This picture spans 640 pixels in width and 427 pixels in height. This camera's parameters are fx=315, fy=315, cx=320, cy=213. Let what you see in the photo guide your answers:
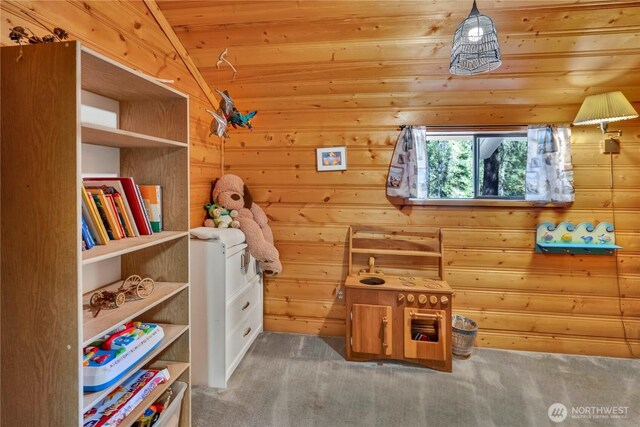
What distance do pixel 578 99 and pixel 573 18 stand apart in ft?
2.23

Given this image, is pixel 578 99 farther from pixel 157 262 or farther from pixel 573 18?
pixel 157 262

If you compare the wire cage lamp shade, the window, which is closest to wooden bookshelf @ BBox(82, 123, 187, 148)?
the wire cage lamp shade

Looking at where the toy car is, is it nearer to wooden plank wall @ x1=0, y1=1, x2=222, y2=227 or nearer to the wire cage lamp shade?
wooden plank wall @ x1=0, y1=1, x2=222, y2=227

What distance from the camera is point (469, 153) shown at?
2590 mm

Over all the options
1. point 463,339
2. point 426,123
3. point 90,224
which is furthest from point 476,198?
point 90,224

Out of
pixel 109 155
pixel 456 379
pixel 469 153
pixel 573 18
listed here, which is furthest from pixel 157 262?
pixel 573 18

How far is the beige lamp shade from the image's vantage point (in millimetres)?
2039

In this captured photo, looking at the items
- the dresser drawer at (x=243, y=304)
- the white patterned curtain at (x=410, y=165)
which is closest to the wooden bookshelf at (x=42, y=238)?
the dresser drawer at (x=243, y=304)

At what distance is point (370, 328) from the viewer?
227 cm

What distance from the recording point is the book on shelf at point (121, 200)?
1313mm

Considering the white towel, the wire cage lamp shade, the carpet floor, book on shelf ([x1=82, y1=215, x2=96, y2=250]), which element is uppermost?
the wire cage lamp shade

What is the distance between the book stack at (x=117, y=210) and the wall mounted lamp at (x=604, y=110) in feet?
8.96

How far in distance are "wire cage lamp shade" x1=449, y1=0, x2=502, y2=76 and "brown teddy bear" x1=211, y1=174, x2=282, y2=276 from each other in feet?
5.50

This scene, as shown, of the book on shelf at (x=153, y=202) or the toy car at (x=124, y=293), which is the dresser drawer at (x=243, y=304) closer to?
the toy car at (x=124, y=293)
